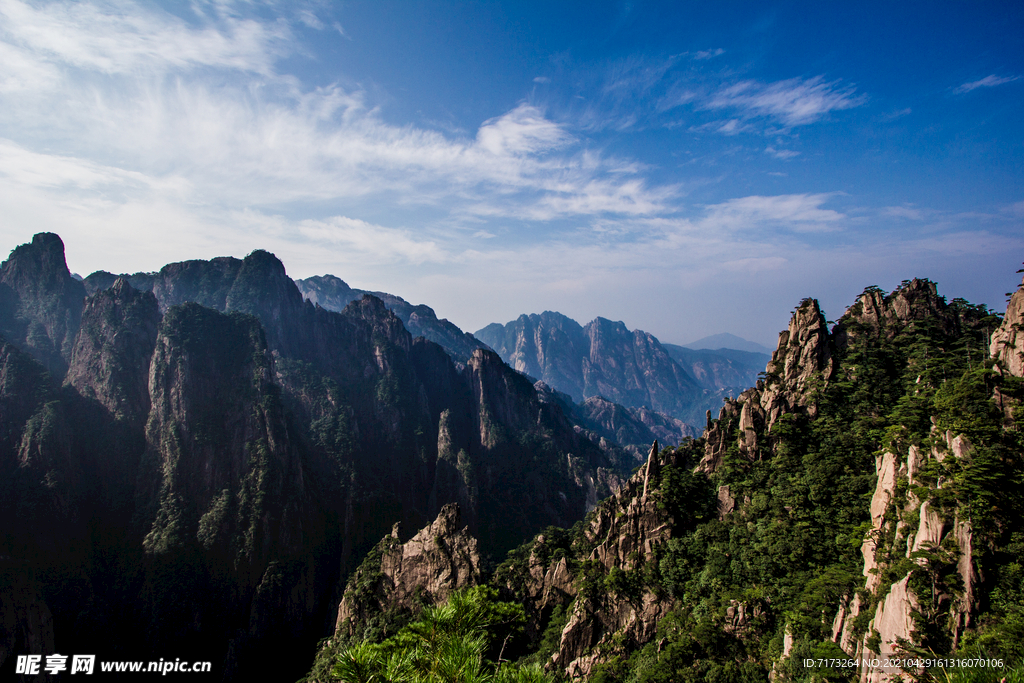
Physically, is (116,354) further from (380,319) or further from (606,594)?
(606,594)

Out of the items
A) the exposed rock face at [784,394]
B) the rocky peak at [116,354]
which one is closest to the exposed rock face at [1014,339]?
the exposed rock face at [784,394]

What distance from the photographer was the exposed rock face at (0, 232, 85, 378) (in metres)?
96.8

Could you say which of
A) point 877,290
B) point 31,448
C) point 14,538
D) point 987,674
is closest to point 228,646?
point 14,538

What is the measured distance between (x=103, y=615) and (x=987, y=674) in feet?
306

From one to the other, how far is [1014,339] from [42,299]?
498 ft

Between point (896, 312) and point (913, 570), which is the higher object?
point (896, 312)

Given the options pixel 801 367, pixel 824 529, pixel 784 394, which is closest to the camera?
pixel 824 529

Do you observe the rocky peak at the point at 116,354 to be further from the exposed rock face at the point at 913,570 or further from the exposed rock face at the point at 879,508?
the exposed rock face at the point at 879,508

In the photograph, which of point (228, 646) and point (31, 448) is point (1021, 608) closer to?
point (228, 646)

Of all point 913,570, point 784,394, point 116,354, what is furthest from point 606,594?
point 116,354

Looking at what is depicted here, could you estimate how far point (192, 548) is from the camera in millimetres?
71812

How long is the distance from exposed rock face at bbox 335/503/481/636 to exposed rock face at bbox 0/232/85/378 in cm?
→ 8992

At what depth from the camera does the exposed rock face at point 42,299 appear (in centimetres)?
9681

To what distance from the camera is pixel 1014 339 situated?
26953 mm
